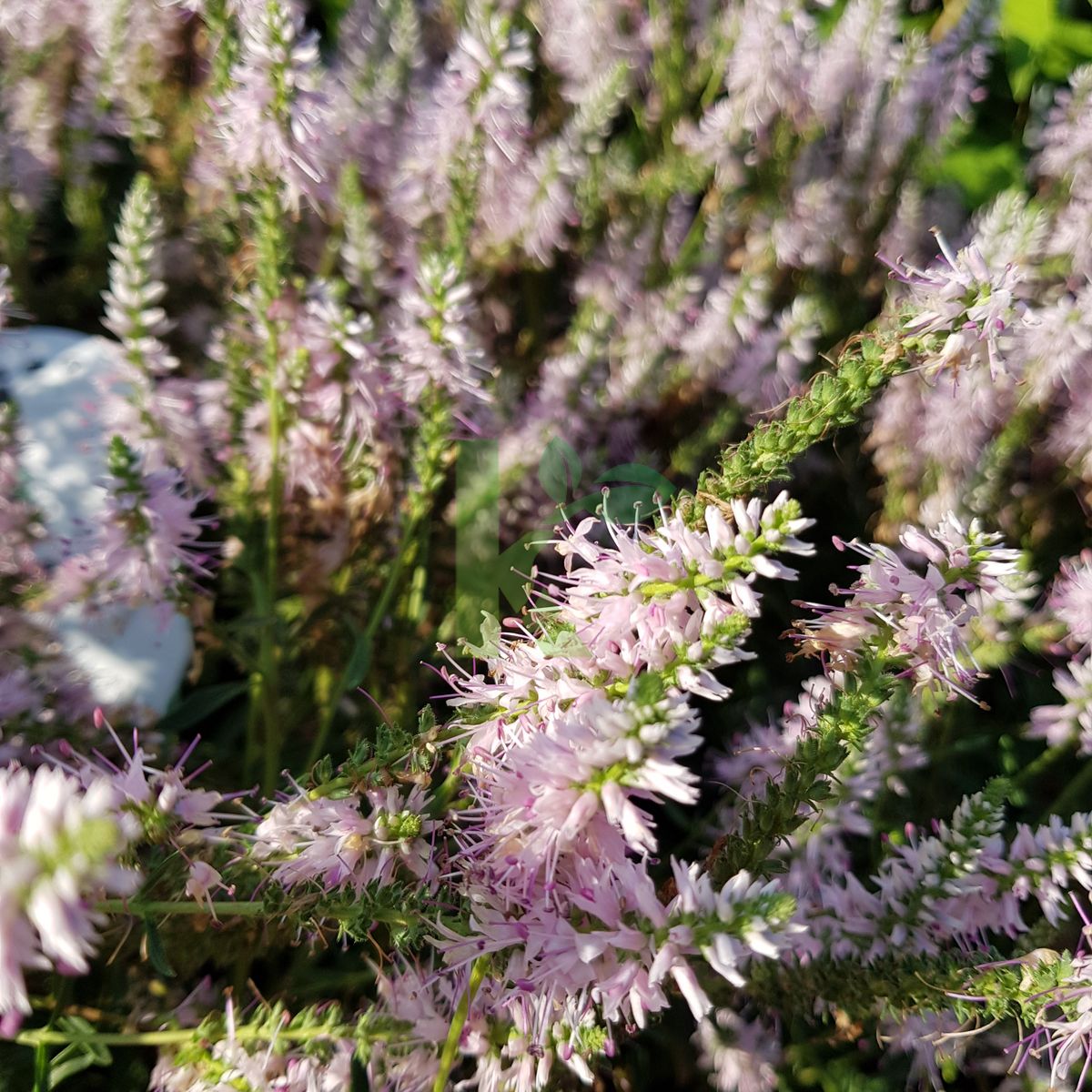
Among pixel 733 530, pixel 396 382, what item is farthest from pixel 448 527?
pixel 733 530

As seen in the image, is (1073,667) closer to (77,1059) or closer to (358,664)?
(358,664)

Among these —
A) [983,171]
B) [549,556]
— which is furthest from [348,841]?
[983,171]

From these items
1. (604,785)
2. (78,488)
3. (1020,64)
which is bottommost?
(78,488)

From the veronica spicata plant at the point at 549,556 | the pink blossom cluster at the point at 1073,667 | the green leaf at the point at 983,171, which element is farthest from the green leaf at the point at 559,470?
the green leaf at the point at 983,171

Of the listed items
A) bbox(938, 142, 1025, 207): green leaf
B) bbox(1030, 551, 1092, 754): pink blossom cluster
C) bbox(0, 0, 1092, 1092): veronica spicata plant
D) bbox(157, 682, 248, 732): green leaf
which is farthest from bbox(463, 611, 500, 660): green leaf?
bbox(938, 142, 1025, 207): green leaf

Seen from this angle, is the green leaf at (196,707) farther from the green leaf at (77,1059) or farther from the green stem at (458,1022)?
the green stem at (458,1022)

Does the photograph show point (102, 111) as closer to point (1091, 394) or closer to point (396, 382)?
point (396, 382)

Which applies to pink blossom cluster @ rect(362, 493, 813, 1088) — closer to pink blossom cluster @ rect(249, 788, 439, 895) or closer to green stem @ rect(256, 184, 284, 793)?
pink blossom cluster @ rect(249, 788, 439, 895)
